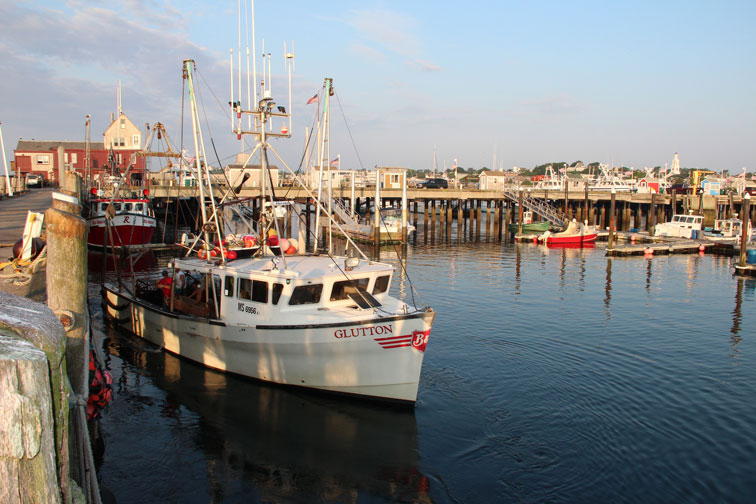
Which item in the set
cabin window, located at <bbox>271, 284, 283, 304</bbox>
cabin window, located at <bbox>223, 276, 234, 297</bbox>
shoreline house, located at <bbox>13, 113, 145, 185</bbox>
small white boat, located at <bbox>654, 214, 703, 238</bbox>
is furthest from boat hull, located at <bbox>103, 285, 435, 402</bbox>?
shoreline house, located at <bbox>13, 113, 145, 185</bbox>

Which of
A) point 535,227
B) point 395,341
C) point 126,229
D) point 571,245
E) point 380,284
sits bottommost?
point 571,245

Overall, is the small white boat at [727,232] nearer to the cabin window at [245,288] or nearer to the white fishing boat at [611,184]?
the white fishing boat at [611,184]

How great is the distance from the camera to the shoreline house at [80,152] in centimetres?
7900

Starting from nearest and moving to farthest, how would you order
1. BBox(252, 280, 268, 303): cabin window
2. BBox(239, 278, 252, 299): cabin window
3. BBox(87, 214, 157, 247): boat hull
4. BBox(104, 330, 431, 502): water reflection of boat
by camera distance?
BBox(104, 330, 431, 502): water reflection of boat
BBox(252, 280, 268, 303): cabin window
BBox(239, 278, 252, 299): cabin window
BBox(87, 214, 157, 247): boat hull

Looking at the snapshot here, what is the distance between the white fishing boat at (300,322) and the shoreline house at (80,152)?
222 feet

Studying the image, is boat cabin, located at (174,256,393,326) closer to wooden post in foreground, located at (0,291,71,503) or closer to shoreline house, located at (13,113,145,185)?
wooden post in foreground, located at (0,291,71,503)

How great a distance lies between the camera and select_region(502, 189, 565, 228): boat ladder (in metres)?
59.0

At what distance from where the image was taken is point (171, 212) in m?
62.9

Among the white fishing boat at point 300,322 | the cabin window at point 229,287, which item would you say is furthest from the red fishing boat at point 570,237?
the cabin window at point 229,287

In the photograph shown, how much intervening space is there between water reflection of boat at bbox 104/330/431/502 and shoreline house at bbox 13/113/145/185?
2748 inches

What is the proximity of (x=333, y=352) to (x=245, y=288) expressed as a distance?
→ 321 cm

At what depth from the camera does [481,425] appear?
42.8 ft

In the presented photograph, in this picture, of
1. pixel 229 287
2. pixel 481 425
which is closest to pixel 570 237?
pixel 481 425

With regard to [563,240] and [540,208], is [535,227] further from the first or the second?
[563,240]
